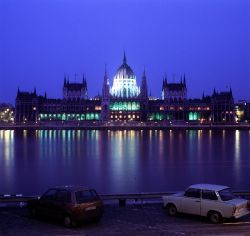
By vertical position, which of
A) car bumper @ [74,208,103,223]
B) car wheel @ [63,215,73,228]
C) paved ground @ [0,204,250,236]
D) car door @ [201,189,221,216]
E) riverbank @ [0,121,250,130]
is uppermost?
riverbank @ [0,121,250,130]

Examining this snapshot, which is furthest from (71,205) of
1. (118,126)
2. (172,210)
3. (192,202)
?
(118,126)

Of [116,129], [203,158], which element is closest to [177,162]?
[203,158]

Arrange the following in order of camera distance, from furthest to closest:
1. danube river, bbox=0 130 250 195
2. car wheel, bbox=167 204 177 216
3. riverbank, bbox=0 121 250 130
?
Result: riverbank, bbox=0 121 250 130 → danube river, bbox=0 130 250 195 → car wheel, bbox=167 204 177 216

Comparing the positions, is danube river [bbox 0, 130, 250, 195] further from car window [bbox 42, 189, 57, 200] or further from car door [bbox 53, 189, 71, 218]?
car door [bbox 53, 189, 71, 218]

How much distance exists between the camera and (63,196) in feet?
45.4

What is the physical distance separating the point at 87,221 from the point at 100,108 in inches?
7293

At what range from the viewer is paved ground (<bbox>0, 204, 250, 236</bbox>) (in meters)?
12.9

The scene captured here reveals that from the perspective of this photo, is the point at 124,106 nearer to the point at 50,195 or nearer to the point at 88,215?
the point at 50,195

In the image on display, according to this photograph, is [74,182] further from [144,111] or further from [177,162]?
[144,111]

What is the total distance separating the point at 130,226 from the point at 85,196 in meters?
1.62

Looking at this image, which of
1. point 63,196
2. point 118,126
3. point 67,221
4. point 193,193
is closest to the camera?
point 67,221

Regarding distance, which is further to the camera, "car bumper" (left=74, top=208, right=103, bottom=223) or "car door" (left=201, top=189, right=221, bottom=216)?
"car door" (left=201, top=189, right=221, bottom=216)

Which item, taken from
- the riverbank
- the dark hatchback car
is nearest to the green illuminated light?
the riverbank

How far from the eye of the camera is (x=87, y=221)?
14133 mm
